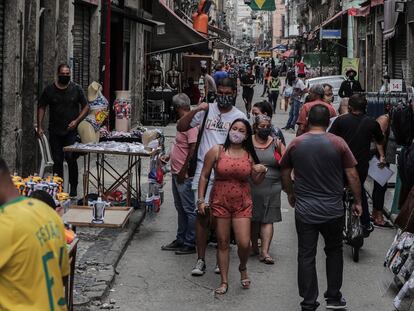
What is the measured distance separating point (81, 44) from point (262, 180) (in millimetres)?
9874

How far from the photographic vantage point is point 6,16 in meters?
11.4

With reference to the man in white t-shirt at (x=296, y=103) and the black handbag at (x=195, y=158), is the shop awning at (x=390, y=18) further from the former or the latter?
the black handbag at (x=195, y=158)

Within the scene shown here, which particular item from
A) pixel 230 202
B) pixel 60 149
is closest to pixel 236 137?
pixel 230 202

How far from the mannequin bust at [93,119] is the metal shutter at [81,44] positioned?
138 inches

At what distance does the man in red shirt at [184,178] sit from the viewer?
870 cm

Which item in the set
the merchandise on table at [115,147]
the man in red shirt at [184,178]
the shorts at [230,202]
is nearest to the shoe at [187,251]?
the man in red shirt at [184,178]

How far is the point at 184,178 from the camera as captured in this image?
8.72m

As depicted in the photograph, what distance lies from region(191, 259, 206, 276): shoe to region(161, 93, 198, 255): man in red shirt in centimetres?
85

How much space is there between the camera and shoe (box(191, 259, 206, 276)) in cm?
801

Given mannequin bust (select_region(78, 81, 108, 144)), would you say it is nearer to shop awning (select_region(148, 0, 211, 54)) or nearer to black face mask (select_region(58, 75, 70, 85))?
black face mask (select_region(58, 75, 70, 85))

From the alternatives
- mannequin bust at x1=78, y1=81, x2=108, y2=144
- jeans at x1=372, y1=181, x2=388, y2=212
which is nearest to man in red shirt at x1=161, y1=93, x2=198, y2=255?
mannequin bust at x1=78, y1=81, x2=108, y2=144

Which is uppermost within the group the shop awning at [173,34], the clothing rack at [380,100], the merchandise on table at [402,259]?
the shop awning at [173,34]

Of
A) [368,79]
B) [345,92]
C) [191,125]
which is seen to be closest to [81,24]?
[345,92]

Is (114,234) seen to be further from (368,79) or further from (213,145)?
(368,79)
